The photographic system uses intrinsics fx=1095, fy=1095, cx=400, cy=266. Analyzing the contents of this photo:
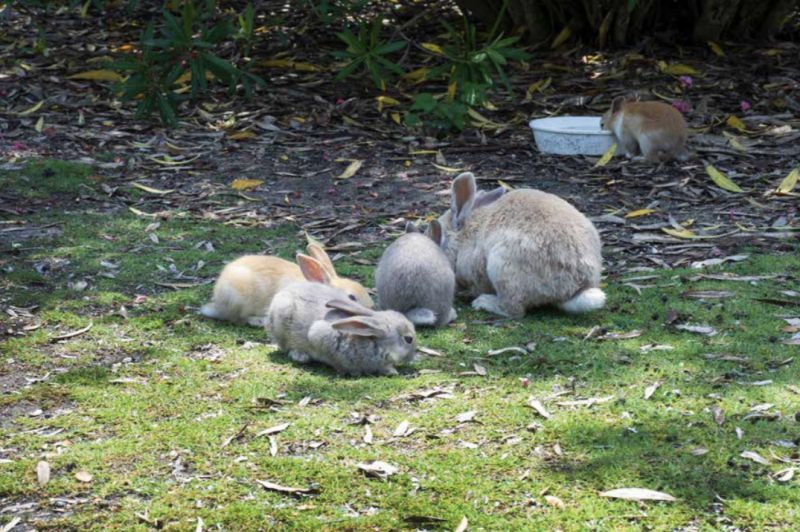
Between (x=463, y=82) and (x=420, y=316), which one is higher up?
(x=463, y=82)

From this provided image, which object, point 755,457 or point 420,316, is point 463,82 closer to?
point 420,316

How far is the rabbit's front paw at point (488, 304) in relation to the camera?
655 cm

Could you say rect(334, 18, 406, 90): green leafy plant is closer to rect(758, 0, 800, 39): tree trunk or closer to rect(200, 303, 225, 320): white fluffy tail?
rect(758, 0, 800, 39): tree trunk

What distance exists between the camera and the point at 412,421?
4.89 metres

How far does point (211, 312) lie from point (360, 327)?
1.29 meters

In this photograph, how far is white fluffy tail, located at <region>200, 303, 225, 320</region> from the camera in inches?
250

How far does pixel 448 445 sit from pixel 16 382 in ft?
7.30

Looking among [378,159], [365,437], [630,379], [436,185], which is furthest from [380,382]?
[378,159]

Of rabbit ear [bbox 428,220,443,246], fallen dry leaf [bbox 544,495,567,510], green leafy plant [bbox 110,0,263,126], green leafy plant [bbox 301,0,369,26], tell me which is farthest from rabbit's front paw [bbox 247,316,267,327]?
green leafy plant [bbox 301,0,369,26]

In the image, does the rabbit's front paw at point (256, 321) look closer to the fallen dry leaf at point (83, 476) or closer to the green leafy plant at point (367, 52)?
the fallen dry leaf at point (83, 476)

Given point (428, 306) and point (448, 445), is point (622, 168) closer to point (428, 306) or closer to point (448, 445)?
point (428, 306)

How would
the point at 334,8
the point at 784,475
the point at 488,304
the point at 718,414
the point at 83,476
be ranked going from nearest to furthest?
the point at 784,475, the point at 83,476, the point at 718,414, the point at 488,304, the point at 334,8

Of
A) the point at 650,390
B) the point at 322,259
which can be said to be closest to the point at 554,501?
the point at 650,390

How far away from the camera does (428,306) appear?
20.2 feet
